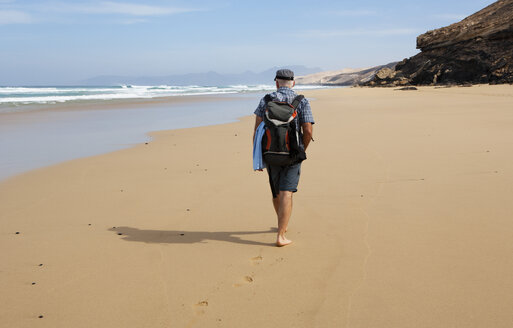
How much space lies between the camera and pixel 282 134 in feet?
12.1

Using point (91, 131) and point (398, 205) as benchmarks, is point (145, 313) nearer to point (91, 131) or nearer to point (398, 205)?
point (398, 205)

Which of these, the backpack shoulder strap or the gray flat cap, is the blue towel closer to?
the backpack shoulder strap

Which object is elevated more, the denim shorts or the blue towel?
the blue towel

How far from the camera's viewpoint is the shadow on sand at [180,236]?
413cm

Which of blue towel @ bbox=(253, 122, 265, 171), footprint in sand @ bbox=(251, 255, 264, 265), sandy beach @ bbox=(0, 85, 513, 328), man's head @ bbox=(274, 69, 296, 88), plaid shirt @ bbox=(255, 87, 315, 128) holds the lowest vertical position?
footprint in sand @ bbox=(251, 255, 264, 265)

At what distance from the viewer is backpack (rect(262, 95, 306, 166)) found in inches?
144

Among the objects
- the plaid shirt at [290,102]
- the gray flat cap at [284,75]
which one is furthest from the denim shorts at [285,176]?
the gray flat cap at [284,75]

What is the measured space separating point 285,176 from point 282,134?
1.35ft

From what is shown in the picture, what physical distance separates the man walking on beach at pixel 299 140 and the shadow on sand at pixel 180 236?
0.32 m

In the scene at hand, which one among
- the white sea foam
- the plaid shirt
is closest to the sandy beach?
the plaid shirt

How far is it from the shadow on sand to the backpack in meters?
0.84

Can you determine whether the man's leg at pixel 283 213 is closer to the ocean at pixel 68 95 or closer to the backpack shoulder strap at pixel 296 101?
the backpack shoulder strap at pixel 296 101

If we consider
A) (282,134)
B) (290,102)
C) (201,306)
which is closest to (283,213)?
(282,134)

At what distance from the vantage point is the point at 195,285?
10.5 feet
